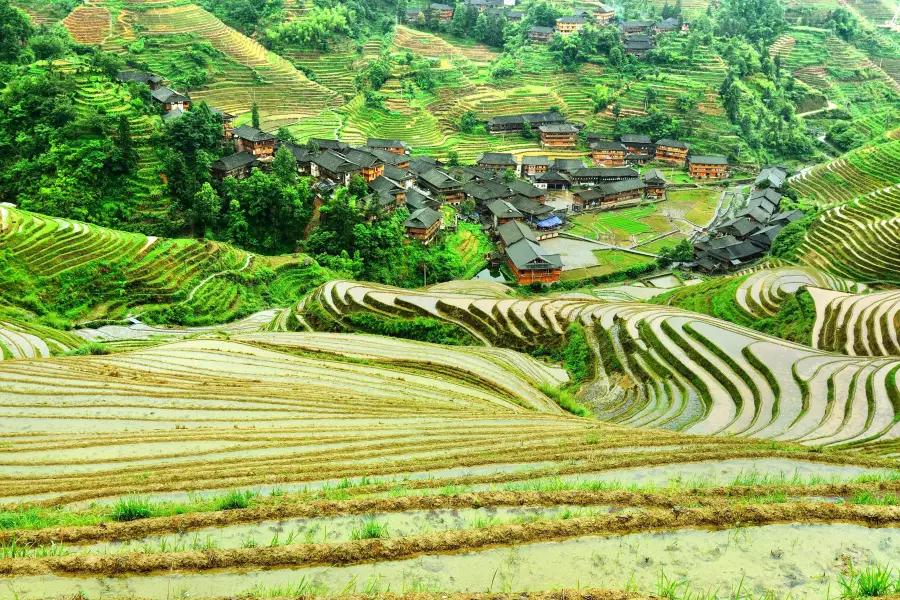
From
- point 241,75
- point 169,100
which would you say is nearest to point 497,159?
point 241,75

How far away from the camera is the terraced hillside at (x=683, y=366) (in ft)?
52.2

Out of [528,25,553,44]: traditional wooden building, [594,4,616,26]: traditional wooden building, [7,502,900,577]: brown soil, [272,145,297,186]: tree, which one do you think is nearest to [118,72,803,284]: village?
[272,145,297,186]: tree

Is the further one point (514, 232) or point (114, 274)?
point (514, 232)

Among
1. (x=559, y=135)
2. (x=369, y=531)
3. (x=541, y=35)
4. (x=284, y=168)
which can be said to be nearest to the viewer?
(x=369, y=531)

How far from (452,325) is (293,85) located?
4335 centimetres

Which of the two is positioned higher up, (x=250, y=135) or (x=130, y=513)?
(x=130, y=513)

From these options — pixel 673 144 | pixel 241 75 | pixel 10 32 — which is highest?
pixel 10 32

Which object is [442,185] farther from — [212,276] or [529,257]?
[212,276]

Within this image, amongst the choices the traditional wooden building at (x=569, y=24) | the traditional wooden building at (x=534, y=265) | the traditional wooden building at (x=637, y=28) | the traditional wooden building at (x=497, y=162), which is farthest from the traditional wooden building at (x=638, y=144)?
the traditional wooden building at (x=534, y=265)

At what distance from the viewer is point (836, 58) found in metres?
80.6

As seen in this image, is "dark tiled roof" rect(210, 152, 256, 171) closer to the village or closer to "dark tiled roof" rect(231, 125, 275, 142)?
the village

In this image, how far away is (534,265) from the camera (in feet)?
122

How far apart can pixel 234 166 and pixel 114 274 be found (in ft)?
41.7

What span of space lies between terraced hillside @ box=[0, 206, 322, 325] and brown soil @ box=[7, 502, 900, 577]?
2241 centimetres
